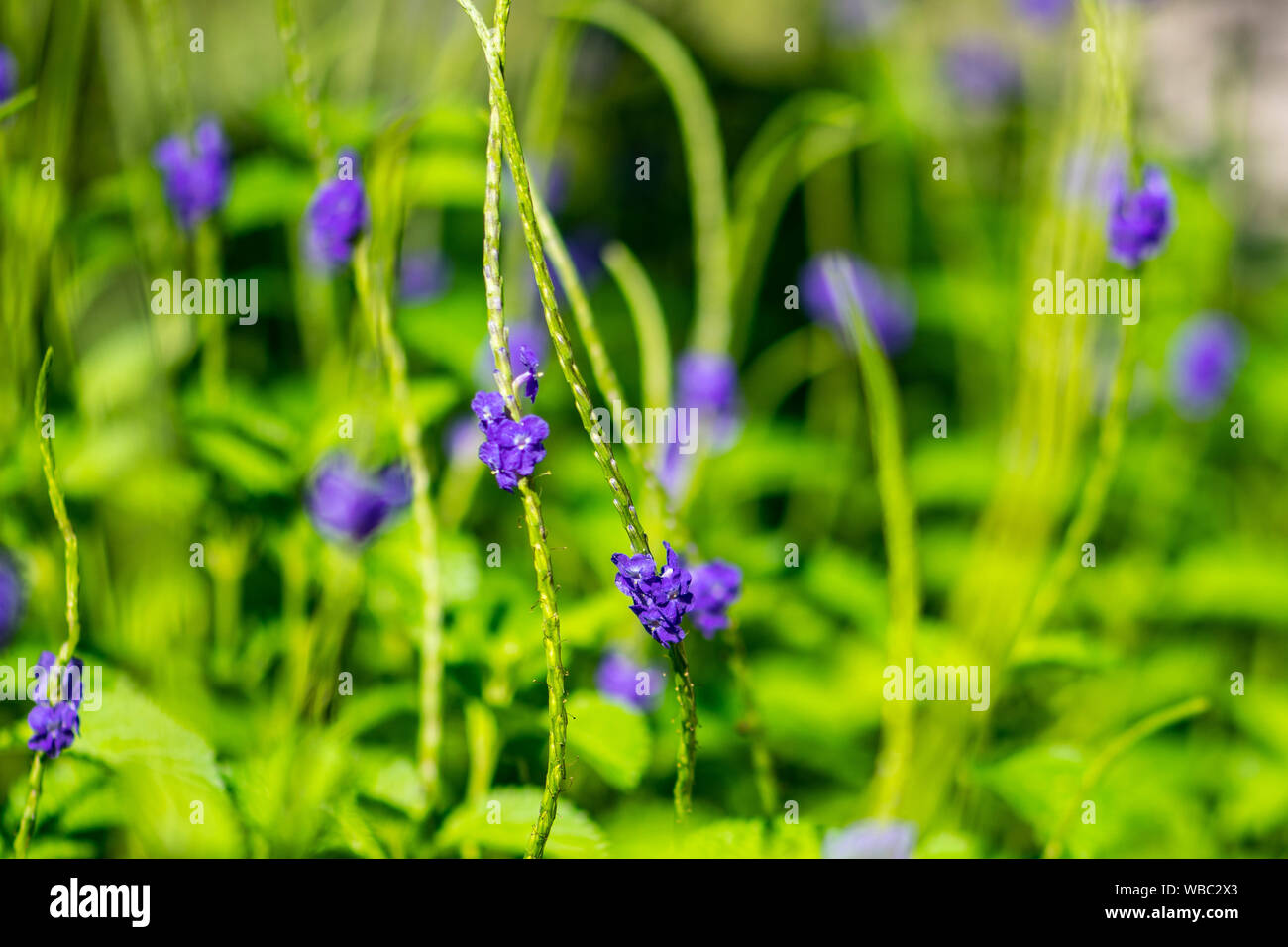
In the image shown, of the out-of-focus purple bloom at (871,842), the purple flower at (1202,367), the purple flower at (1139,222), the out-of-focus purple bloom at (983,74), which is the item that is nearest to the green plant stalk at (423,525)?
the out-of-focus purple bloom at (871,842)

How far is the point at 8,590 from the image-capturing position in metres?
1.32

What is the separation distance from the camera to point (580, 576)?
5.51ft

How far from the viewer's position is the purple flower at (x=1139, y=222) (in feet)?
3.44

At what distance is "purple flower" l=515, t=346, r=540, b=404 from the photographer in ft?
2.30

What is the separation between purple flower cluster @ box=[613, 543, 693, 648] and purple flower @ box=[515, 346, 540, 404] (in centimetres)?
13

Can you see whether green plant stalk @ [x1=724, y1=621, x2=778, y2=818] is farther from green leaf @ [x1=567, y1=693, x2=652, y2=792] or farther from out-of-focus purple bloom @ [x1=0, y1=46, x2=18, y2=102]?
out-of-focus purple bloom @ [x1=0, y1=46, x2=18, y2=102]

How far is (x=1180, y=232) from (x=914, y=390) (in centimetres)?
71

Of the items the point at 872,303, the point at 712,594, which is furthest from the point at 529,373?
the point at 872,303

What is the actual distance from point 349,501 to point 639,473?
339 mm

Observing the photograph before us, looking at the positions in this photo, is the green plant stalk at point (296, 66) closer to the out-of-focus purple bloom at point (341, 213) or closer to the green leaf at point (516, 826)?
the out-of-focus purple bloom at point (341, 213)

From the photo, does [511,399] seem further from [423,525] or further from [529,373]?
[423,525]

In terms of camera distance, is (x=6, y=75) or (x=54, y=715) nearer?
(x=54, y=715)

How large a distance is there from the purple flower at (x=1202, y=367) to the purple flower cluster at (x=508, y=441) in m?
1.76
